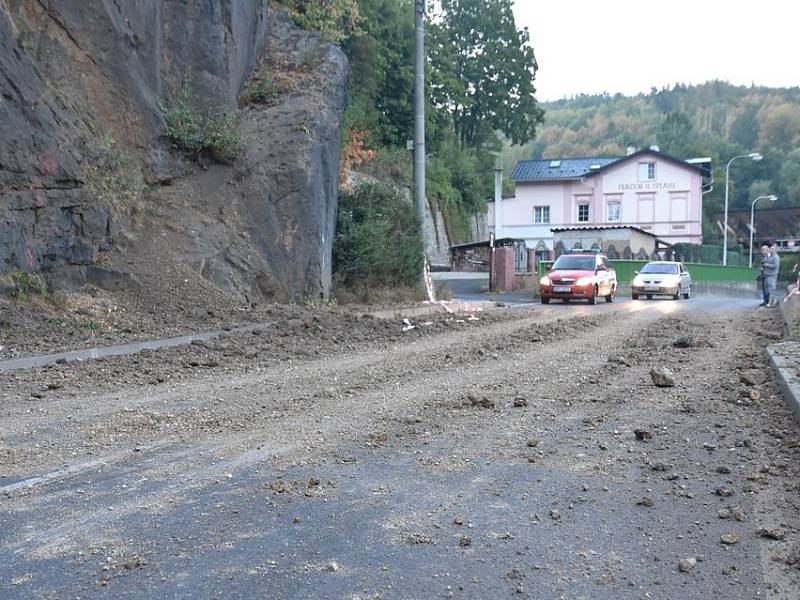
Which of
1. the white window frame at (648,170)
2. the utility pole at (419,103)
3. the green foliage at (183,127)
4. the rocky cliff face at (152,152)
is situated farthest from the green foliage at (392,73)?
the white window frame at (648,170)

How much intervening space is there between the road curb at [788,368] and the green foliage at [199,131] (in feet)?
37.6

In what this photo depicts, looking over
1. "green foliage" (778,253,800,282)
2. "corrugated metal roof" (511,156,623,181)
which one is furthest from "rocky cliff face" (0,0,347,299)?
"green foliage" (778,253,800,282)

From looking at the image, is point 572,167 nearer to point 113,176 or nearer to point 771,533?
point 113,176

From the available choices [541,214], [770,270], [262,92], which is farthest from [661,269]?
[541,214]

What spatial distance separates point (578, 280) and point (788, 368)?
18.0 meters

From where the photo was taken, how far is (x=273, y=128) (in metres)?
18.7

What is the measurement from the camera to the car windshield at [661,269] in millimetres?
32219

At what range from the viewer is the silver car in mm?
31516

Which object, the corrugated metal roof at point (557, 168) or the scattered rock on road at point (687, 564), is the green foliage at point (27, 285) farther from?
the corrugated metal roof at point (557, 168)

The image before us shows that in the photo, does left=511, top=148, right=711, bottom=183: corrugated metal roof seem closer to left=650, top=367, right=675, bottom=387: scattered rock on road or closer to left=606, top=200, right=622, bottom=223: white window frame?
left=606, top=200, right=622, bottom=223: white window frame

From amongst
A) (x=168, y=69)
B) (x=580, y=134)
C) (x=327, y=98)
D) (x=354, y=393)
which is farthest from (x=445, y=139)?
(x=580, y=134)

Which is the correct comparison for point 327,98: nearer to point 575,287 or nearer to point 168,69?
point 168,69

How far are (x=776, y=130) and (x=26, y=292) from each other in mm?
135914

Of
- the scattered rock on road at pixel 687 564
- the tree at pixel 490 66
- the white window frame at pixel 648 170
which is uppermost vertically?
the tree at pixel 490 66
